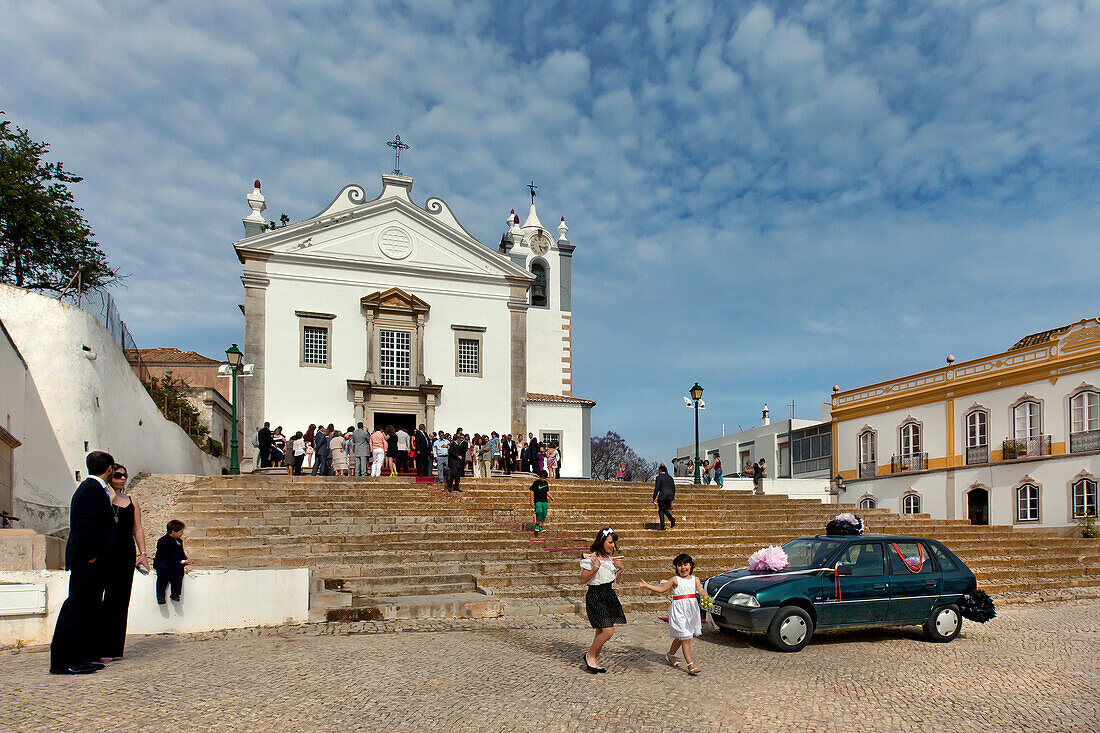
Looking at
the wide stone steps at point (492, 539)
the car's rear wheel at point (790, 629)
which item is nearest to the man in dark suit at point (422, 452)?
the wide stone steps at point (492, 539)

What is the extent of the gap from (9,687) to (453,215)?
78.7ft

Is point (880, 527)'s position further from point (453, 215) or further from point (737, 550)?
point (453, 215)

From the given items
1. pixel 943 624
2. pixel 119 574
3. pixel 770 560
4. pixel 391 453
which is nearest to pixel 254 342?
pixel 391 453

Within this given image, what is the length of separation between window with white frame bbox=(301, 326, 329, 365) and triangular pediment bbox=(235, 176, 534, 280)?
230 cm

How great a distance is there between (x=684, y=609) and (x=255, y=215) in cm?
2502

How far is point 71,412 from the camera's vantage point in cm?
1249

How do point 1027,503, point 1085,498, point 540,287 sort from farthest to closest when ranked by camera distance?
point 540,287 → point 1027,503 → point 1085,498

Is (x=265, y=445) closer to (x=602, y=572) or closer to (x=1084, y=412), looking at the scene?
(x=602, y=572)

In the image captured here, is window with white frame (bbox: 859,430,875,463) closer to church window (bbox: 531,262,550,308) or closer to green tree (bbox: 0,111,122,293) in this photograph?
church window (bbox: 531,262,550,308)

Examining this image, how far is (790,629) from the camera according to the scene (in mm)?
8305

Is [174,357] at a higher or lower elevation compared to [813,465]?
higher

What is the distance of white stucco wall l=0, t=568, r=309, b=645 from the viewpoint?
8.41 metres

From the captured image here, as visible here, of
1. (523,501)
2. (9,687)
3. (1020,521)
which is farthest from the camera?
(1020,521)

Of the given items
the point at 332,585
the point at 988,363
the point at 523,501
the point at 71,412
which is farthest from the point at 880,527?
the point at 71,412
